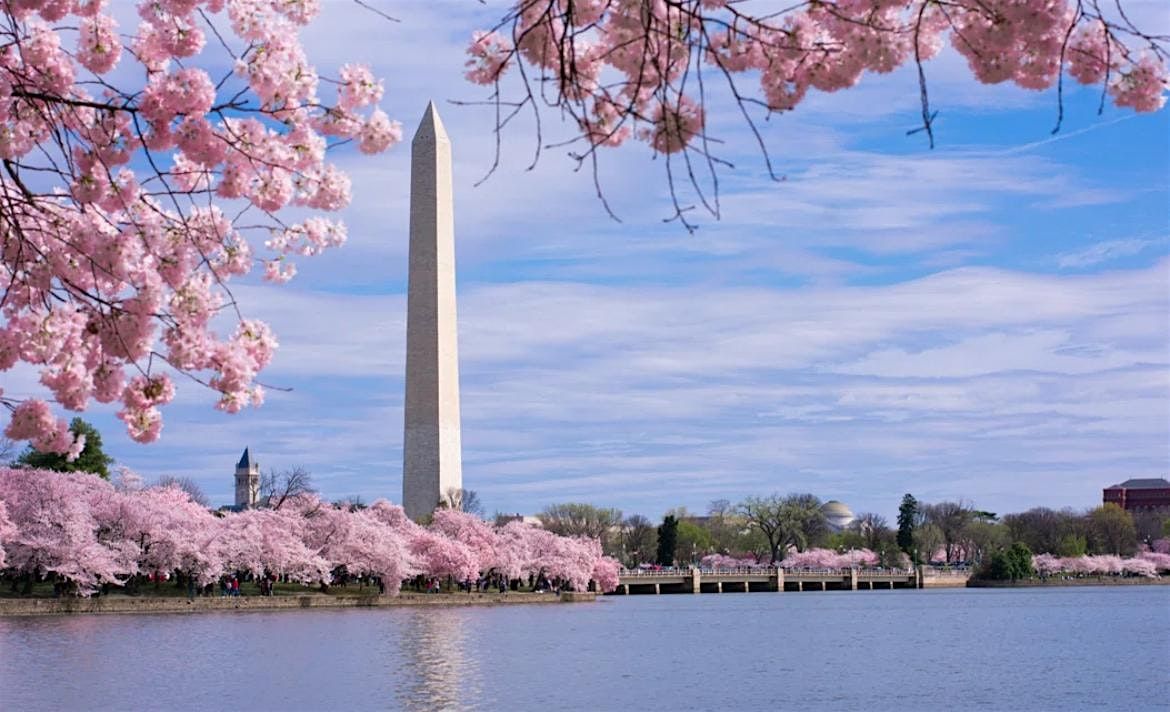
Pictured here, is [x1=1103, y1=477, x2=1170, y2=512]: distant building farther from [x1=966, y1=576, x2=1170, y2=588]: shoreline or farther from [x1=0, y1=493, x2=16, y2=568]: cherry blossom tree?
[x1=0, y1=493, x2=16, y2=568]: cherry blossom tree

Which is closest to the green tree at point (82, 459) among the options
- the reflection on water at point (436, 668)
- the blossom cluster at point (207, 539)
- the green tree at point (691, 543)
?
the blossom cluster at point (207, 539)

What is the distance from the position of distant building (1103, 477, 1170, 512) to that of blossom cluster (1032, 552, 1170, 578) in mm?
38663

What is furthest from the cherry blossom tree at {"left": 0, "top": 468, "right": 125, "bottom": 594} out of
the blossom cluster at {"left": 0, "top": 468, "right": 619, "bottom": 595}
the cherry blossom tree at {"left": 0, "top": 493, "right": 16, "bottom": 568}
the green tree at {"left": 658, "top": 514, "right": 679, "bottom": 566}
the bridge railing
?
the green tree at {"left": 658, "top": 514, "right": 679, "bottom": 566}

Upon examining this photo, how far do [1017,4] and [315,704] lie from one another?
20.2 metres

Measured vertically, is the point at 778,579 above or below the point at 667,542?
below

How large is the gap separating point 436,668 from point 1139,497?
13738cm

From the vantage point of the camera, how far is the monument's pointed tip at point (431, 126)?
58.6m

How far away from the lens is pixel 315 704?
78.7 feet

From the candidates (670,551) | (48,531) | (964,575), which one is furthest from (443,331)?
(964,575)

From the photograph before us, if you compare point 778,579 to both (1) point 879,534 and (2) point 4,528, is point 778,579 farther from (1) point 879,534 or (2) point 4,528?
(2) point 4,528

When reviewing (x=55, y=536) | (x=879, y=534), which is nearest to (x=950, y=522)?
(x=879, y=534)

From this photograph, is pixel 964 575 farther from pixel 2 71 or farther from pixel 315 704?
pixel 2 71

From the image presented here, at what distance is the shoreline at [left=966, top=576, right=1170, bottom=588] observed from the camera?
107m

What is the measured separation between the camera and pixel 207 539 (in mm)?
53250
